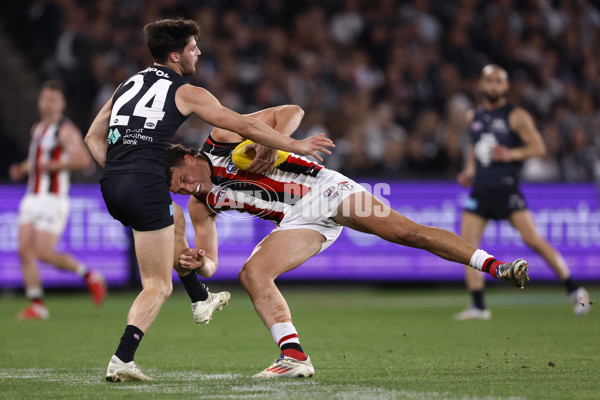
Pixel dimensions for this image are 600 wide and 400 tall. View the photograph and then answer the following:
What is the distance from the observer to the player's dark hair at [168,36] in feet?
19.4

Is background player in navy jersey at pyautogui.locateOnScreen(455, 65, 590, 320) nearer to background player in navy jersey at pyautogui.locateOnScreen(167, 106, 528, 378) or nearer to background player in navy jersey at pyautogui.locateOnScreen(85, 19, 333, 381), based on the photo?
background player in navy jersey at pyautogui.locateOnScreen(167, 106, 528, 378)

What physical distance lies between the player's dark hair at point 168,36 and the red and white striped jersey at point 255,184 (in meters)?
0.72

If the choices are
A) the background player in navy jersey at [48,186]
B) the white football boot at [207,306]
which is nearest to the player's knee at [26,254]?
the background player in navy jersey at [48,186]

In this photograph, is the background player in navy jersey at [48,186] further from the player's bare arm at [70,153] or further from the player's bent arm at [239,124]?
the player's bent arm at [239,124]

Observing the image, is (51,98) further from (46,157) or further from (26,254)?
(26,254)

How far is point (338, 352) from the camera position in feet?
24.6

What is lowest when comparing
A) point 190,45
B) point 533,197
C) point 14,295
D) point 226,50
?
point 14,295

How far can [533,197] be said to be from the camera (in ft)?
47.1

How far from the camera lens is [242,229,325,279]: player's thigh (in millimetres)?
6160

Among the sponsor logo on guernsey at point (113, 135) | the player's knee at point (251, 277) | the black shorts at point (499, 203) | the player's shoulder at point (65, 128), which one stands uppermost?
the player's shoulder at point (65, 128)

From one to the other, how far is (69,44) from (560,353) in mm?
11291

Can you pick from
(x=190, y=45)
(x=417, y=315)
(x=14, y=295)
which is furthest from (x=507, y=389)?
(x=14, y=295)

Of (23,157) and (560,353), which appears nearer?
(560,353)

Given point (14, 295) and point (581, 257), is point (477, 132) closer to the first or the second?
point (581, 257)
